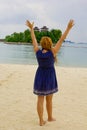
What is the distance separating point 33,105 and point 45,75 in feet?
7.31

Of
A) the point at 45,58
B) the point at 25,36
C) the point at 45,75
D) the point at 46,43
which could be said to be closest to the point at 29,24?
the point at 46,43

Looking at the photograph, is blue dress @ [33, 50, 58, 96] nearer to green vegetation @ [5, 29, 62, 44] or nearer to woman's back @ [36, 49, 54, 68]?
woman's back @ [36, 49, 54, 68]

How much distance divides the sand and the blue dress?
0.69 metres

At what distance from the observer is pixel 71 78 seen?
48.6 feet

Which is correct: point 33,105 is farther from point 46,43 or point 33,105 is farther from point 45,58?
point 46,43

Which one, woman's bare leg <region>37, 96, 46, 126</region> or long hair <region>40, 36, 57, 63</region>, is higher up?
long hair <region>40, 36, 57, 63</region>

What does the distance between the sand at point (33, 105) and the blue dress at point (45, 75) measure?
0.69 metres

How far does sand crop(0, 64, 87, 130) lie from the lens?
7570 mm

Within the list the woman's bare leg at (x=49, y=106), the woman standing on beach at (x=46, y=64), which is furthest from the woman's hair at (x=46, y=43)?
the woman's bare leg at (x=49, y=106)

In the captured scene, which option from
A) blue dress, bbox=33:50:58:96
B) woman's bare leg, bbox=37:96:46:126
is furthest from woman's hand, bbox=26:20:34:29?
woman's bare leg, bbox=37:96:46:126

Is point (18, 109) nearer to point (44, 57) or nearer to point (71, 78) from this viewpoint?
point (44, 57)

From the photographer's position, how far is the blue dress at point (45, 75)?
285 inches

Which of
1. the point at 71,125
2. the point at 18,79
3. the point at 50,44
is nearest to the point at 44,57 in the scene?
the point at 50,44

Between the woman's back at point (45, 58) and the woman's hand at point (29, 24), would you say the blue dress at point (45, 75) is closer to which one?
the woman's back at point (45, 58)
